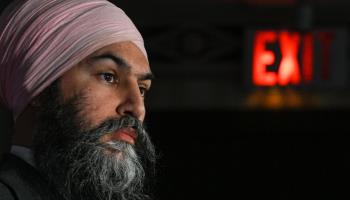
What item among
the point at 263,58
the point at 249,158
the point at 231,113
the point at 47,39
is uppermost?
the point at 47,39

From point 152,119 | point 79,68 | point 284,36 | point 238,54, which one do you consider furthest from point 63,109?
point 152,119

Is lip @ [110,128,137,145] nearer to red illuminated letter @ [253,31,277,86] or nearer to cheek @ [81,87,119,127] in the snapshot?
cheek @ [81,87,119,127]

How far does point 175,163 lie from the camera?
10.2 meters

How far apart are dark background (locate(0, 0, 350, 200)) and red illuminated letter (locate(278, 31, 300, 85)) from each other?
9 cm

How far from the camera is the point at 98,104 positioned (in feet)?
6.23

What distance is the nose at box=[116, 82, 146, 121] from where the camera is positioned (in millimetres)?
1902

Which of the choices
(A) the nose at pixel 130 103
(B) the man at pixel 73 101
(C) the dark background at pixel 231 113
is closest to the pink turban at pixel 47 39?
(B) the man at pixel 73 101

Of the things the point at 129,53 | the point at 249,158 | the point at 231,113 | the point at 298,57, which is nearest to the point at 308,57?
the point at 298,57

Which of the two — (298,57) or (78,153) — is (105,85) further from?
(298,57)

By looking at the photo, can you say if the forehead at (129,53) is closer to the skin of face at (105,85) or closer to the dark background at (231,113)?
the skin of face at (105,85)

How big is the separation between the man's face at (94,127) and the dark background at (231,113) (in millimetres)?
5852

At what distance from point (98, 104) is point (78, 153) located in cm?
11

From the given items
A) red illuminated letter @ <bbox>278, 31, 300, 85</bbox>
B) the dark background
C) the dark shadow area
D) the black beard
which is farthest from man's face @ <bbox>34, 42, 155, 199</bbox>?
the dark shadow area

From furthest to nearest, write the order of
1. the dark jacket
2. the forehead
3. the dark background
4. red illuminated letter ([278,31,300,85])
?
the dark background < red illuminated letter ([278,31,300,85]) < the forehead < the dark jacket
